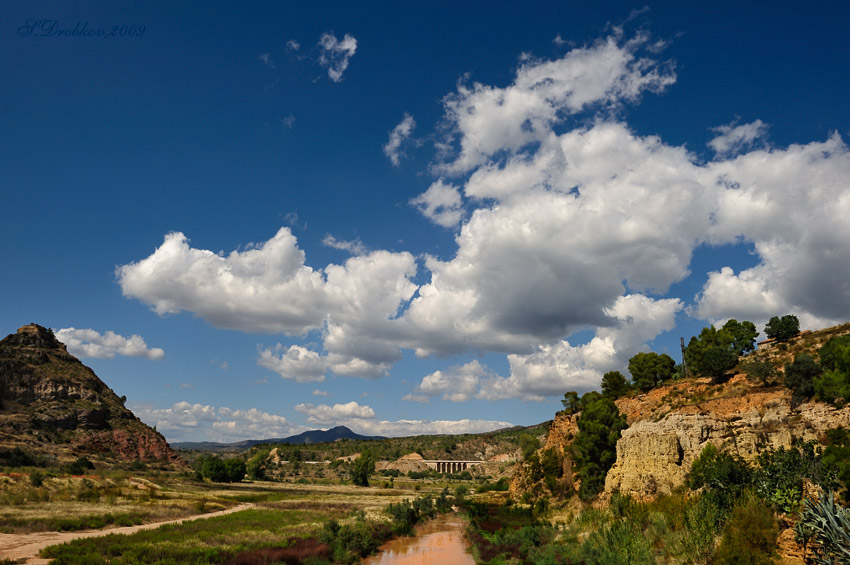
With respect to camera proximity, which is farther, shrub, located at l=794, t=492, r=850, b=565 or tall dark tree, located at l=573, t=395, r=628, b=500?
tall dark tree, located at l=573, t=395, r=628, b=500

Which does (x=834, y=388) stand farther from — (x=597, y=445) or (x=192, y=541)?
(x=192, y=541)

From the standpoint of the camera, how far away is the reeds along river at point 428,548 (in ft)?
104

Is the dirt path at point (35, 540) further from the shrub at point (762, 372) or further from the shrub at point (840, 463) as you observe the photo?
the shrub at point (762, 372)

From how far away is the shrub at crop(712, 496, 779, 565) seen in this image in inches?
659

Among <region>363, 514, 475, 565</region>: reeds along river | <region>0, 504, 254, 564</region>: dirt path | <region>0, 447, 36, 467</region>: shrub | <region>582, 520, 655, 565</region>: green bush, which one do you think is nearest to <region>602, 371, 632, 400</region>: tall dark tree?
<region>363, 514, 475, 565</region>: reeds along river

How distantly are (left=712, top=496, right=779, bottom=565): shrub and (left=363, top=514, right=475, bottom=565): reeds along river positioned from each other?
16707mm

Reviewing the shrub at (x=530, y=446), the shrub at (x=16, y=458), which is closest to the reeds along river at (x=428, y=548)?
the shrub at (x=530, y=446)

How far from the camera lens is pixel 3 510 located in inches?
1427

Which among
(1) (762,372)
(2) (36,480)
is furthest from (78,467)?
(1) (762,372)

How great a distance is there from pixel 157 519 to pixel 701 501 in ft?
131

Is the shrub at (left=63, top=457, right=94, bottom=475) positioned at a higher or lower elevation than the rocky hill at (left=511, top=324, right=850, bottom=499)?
lower

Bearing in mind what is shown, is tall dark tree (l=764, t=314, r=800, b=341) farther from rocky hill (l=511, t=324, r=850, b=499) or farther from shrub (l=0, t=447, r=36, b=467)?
shrub (l=0, t=447, r=36, b=467)

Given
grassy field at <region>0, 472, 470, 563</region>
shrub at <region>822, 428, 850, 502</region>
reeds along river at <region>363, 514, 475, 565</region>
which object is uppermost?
shrub at <region>822, 428, 850, 502</region>

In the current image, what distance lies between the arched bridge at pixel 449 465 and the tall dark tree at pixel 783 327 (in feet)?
305
